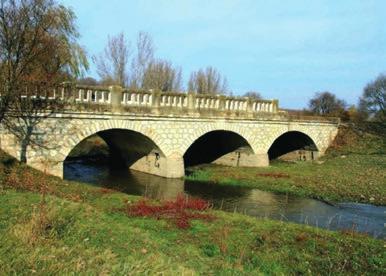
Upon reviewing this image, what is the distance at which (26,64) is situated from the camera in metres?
14.1

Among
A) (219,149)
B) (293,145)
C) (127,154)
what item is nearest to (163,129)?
(127,154)

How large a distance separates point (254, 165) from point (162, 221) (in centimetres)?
1633

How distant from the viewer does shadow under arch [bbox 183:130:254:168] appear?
2730 centimetres

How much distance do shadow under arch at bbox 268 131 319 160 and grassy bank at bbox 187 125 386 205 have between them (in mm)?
1374

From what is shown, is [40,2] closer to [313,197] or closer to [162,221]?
[162,221]

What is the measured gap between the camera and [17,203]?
10297mm

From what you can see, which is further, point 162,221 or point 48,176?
point 48,176

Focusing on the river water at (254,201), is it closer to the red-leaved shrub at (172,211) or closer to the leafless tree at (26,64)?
the red-leaved shrub at (172,211)

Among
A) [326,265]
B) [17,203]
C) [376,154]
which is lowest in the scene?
[326,265]

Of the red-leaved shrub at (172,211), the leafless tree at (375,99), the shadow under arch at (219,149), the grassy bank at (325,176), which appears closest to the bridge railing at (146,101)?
the shadow under arch at (219,149)

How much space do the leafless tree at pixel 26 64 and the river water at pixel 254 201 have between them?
5.42 meters

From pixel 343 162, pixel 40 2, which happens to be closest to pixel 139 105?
pixel 40 2

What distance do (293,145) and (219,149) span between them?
7.82 meters

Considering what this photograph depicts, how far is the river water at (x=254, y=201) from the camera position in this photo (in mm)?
15008
